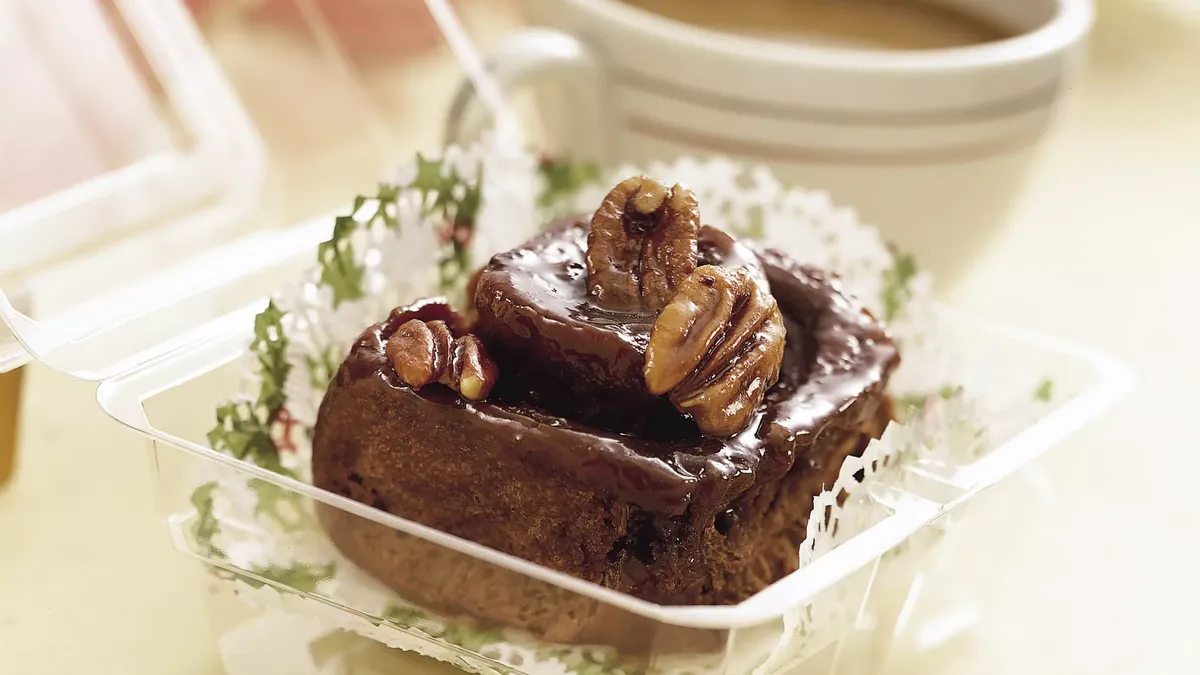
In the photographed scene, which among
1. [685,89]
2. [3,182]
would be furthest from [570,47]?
[3,182]

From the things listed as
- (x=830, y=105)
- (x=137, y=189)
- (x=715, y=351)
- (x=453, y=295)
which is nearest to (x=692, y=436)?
(x=715, y=351)

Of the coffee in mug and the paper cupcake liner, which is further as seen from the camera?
the coffee in mug

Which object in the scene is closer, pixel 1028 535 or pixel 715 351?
pixel 715 351

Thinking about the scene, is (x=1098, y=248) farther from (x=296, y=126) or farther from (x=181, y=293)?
(x=181, y=293)

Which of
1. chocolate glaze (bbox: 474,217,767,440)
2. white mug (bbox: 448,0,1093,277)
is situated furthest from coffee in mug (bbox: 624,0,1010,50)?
chocolate glaze (bbox: 474,217,767,440)

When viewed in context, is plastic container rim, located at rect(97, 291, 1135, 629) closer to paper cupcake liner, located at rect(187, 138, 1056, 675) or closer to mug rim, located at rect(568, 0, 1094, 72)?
paper cupcake liner, located at rect(187, 138, 1056, 675)

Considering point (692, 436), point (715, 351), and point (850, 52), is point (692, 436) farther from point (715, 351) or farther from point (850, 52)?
point (850, 52)

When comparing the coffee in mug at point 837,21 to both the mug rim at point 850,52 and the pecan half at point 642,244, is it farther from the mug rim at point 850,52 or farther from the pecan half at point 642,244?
the pecan half at point 642,244
